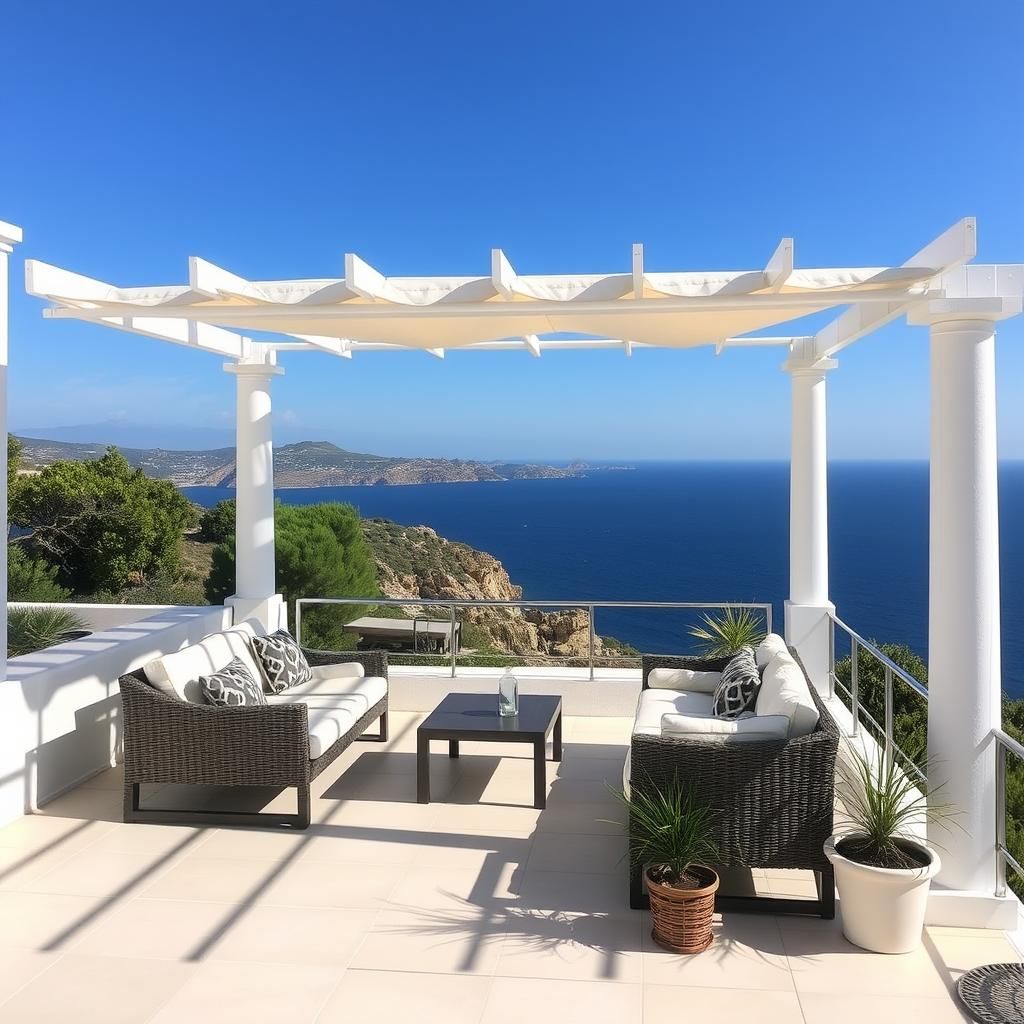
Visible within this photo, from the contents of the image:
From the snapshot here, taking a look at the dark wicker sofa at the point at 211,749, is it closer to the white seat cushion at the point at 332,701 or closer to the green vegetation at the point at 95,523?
the white seat cushion at the point at 332,701

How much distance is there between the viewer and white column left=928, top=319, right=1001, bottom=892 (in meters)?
3.99

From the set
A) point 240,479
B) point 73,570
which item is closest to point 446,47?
point 240,479

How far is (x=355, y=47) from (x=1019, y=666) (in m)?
34.5

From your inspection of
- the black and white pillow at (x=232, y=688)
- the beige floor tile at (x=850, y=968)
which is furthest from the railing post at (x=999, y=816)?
the black and white pillow at (x=232, y=688)

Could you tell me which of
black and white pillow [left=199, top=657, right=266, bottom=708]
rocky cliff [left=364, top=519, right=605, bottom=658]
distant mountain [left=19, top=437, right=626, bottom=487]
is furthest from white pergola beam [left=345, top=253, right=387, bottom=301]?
rocky cliff [left=364, top=519, right=605, bottom=658]

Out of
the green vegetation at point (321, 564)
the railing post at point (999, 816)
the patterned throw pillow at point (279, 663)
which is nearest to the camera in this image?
the railing post at point (999, 816)

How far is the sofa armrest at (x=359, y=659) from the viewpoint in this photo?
22.3 ft

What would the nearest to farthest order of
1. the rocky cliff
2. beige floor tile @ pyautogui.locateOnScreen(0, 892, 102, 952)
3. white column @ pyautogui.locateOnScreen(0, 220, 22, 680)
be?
beige floor tile @ pyautogui.locateOnScreen(0, 892, 102, 952)
white column @ pyautogui.locateOnScreen(0, 220, 22, 680)
the rocky cliff

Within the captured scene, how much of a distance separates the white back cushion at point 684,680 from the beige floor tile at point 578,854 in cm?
157

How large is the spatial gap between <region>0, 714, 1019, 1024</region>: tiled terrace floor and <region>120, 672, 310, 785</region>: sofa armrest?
0.30 m

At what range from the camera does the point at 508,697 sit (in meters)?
5.91

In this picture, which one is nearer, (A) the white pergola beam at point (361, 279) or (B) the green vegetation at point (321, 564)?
(A) the white pergola beam at point (361, 279)

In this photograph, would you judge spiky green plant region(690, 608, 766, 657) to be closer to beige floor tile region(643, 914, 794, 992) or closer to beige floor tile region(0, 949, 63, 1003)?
beige floor tile region(643, 914, 794, 992)

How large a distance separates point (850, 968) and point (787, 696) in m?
1.30
